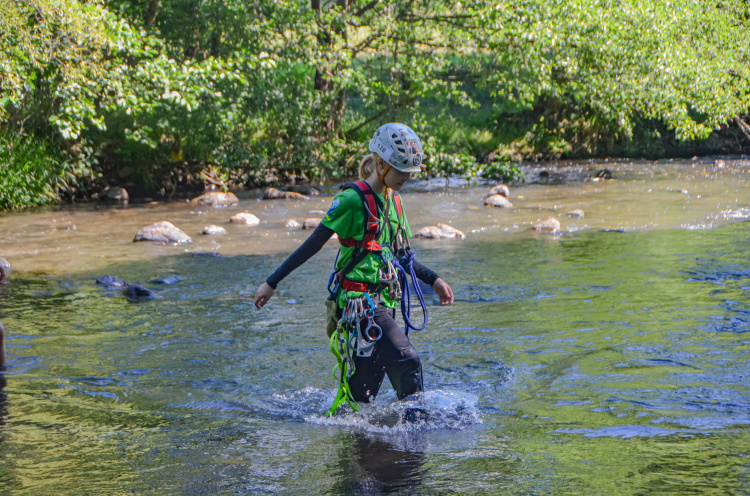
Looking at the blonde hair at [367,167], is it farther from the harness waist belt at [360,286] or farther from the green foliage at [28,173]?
the green foliage at [28,173]

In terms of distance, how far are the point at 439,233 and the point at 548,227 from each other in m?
1.81

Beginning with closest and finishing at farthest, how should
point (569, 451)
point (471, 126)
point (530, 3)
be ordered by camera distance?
point (569, 451)
point (530, 3)
point (471, 126)

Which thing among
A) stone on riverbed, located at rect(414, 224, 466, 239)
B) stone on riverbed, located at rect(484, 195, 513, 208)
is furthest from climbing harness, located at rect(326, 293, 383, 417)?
stone on riverbed, located at rect(484, 195, 513, 208)

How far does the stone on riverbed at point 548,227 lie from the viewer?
13.3 m

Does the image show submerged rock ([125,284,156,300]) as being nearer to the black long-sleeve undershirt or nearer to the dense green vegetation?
the black long-sleeve undershirt

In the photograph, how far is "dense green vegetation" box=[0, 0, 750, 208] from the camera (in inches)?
694

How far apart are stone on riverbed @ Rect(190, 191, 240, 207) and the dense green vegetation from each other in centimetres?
154

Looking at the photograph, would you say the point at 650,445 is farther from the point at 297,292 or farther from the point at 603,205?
the point at 603,205

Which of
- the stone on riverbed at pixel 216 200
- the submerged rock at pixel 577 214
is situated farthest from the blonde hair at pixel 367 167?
the stone on riverbed at pixel 216 200

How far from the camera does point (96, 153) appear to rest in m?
18.7

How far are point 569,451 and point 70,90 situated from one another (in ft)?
38.2

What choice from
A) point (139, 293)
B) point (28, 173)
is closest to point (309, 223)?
point (139, 293)

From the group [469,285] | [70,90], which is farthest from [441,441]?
[70,90]

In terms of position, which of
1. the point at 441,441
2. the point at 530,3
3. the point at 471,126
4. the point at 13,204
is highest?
the point at 530,3
